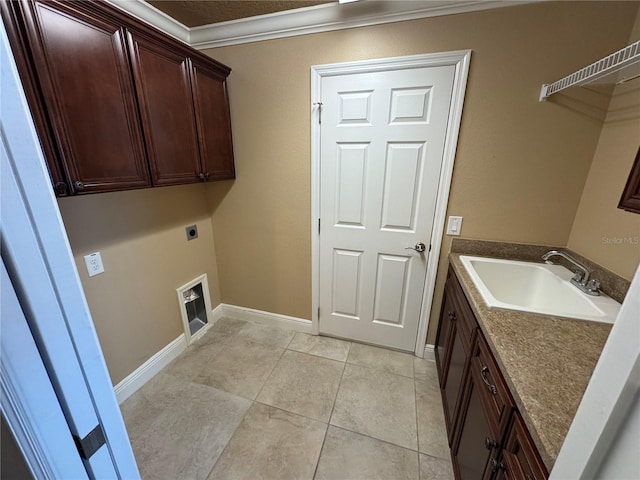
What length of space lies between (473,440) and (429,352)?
40.7 inches

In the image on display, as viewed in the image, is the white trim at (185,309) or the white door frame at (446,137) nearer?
the white door frame at (446,137)

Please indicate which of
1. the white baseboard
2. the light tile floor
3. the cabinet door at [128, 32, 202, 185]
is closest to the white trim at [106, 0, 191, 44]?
the cabinet door at [128, 32, 202, 185]

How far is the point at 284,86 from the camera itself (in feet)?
5.87

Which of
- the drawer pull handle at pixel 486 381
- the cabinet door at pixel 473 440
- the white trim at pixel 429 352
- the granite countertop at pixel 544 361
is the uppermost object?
the granite countertop at pixel 544 361

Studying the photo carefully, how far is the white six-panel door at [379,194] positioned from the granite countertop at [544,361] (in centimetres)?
79

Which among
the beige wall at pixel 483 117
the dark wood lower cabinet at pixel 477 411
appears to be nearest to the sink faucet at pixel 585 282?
the beige wall at pixel 483 117

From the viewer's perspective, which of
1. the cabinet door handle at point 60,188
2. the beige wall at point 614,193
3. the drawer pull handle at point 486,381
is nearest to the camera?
the drawer pull handle at point 486,381

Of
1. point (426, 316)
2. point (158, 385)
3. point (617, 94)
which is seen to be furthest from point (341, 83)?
point (158, 385)

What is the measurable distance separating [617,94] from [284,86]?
190 cm

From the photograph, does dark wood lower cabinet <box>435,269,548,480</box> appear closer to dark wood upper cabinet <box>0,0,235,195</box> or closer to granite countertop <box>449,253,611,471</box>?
granite countertop <box>449,253,611,471</box>

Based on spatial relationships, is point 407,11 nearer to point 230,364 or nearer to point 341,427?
point 341,427

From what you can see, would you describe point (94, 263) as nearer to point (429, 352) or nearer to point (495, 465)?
point (495, 465)

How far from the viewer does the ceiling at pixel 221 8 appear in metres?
1.51

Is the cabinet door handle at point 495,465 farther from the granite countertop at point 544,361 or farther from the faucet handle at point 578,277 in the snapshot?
the faucet handle at point 578,277
